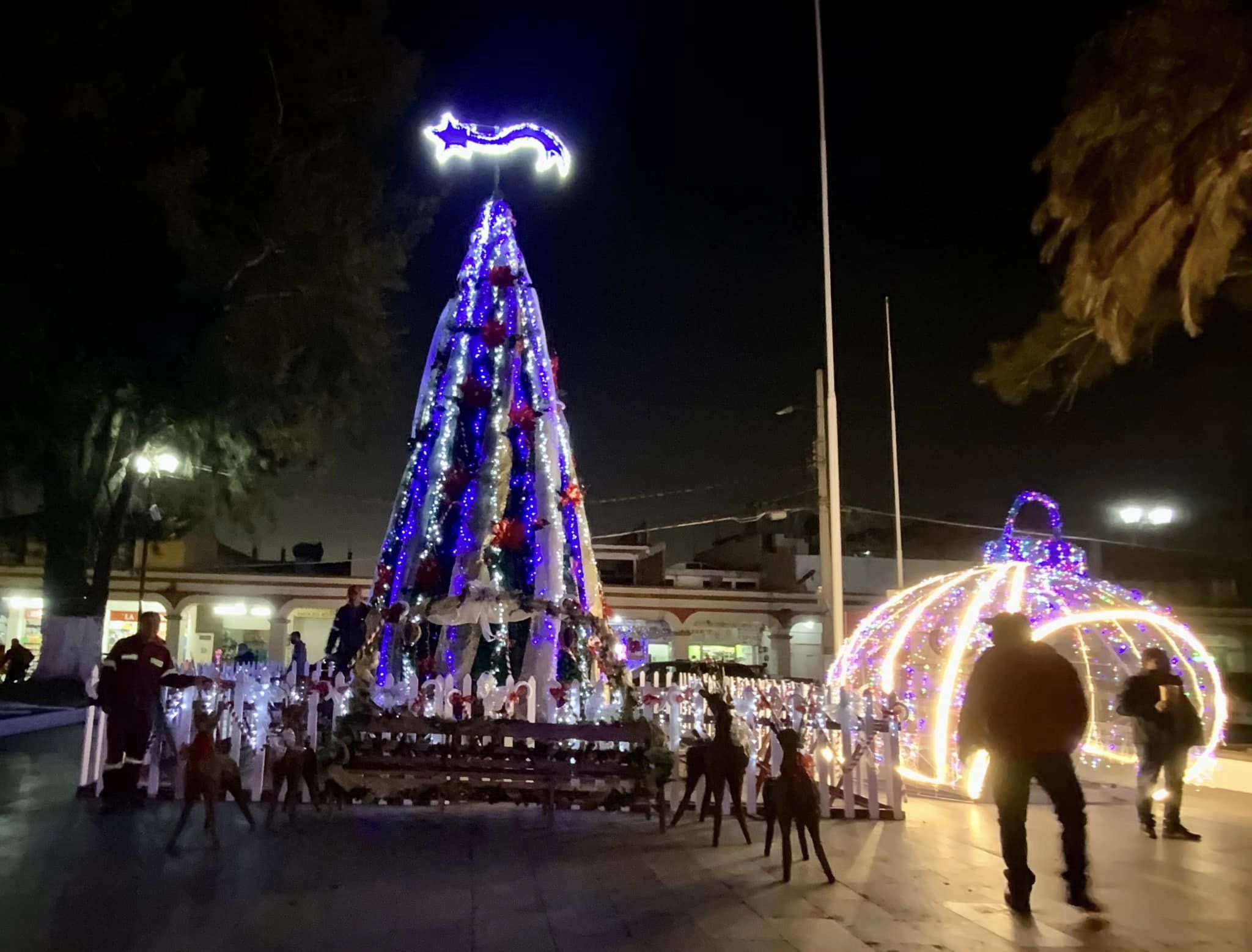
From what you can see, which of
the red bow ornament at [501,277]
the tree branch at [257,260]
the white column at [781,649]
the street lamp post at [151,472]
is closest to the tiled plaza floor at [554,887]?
the red bow ornament at [501,277]

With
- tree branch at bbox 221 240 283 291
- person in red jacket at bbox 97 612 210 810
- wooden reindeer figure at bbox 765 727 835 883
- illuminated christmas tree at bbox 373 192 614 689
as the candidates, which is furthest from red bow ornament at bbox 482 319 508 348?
tree branch at bbox 221 240 283 291

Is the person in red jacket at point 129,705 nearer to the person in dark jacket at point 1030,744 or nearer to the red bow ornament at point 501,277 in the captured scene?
the red bow ornament at point 501,277

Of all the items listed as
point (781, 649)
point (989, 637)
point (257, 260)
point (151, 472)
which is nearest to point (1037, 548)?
point (989, 637)

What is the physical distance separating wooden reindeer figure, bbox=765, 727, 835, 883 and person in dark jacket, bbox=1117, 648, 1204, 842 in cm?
333

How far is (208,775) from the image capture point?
6.48 metres

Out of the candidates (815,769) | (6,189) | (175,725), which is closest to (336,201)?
(6,189)

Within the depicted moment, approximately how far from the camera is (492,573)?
1024cm

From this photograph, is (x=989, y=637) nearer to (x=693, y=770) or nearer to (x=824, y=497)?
(x=693, y=770)

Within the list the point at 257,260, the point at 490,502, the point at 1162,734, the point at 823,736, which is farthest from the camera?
the point at 257,260

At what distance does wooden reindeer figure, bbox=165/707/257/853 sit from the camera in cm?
642

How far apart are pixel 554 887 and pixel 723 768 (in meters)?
1.80

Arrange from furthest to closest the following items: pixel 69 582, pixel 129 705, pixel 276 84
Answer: pixel 69 582 < pixel 276 84 < pixel 129 705

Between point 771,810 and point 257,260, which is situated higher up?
point 257,260

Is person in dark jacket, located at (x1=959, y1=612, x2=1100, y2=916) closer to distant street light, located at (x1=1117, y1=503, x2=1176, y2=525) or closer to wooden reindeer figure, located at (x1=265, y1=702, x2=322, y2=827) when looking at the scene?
wooden reindeer figure, located at (x1=265, y1=702, x2=322, y2=827)
